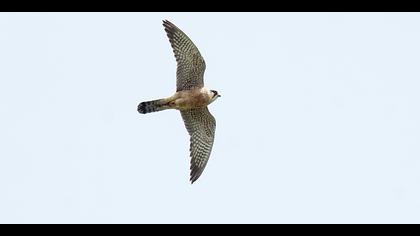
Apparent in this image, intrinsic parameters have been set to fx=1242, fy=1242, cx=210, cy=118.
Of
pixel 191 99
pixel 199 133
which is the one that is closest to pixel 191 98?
pixel 191 99

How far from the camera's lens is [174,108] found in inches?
934

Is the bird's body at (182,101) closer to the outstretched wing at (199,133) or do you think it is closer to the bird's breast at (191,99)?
the bird's breast at (191,99)

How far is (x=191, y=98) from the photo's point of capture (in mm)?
23625

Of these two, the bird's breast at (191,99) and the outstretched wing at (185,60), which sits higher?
the outstretched wing at (185,60)

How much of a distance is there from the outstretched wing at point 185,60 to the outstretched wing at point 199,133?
2.11 feet

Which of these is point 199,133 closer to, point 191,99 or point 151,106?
point 191,99

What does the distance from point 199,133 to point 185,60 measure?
1561 millimetres

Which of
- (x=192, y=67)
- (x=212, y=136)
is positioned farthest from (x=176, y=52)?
(x=212, y=136)

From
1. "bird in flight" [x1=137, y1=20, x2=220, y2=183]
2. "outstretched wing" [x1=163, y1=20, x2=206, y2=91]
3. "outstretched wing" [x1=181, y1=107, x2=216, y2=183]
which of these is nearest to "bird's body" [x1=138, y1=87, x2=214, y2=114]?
"bird in flight" [x1=137, y1=20, x2=220, y2=183]

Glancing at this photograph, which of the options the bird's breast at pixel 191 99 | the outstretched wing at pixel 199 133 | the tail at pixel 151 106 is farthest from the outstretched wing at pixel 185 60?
the outstretched wing at pixel 199 133

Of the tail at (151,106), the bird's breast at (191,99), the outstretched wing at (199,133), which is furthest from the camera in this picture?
the outstretched wing at (199,133)

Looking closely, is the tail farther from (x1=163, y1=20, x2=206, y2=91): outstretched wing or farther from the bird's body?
(x1=163, y1=20, x2=206, y2=91): outstretched wing

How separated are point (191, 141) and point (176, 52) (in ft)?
5.96

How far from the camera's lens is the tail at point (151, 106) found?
76.8 ft
